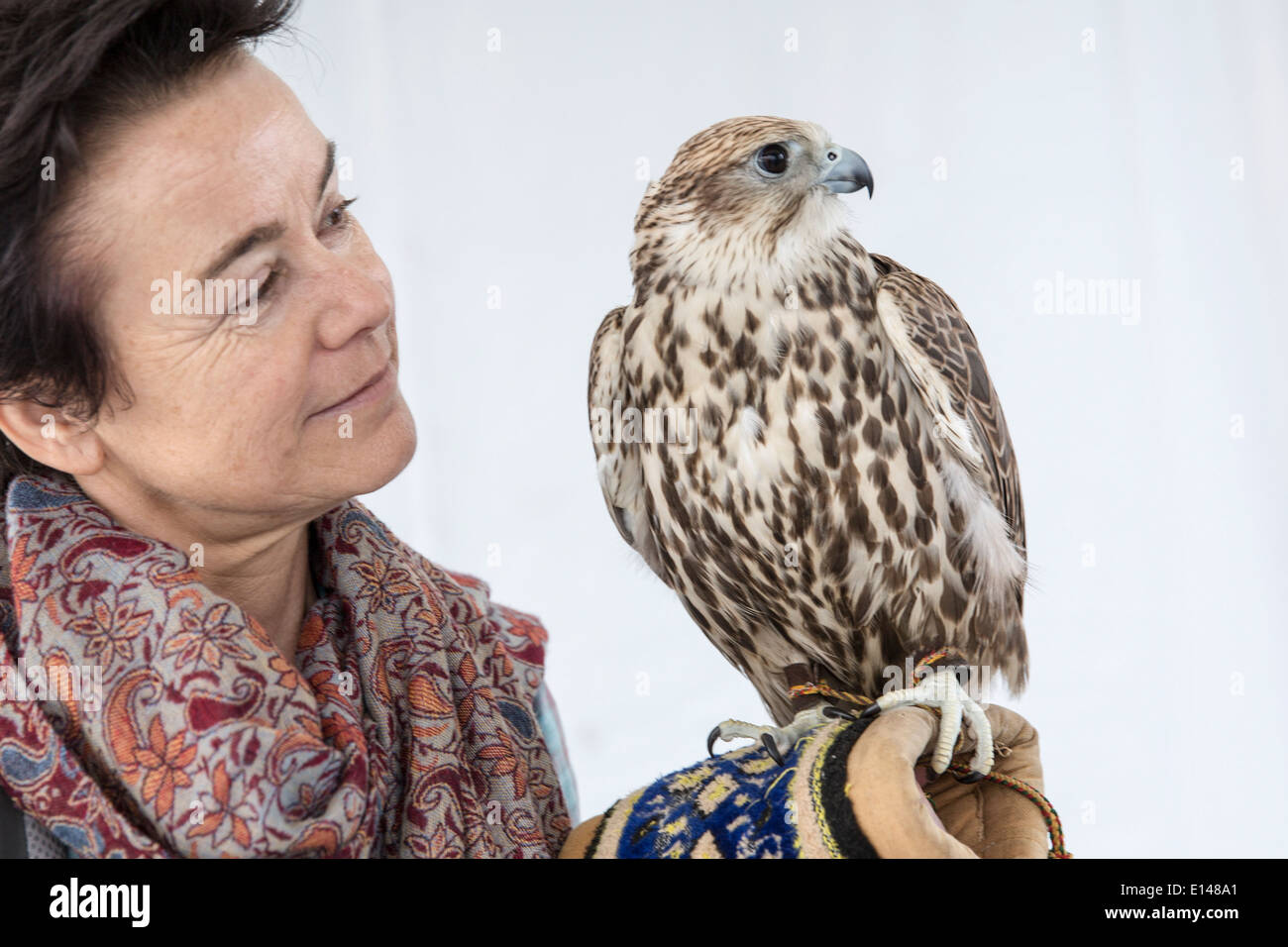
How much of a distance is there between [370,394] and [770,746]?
2.27ft

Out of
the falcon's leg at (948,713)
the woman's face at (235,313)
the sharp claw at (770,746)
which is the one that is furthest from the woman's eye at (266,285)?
the falcon's leg at (948,713)

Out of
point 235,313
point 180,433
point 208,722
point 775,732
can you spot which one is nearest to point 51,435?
point 180,433

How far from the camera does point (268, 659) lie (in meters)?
1.18

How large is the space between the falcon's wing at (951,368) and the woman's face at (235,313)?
76 centimetres

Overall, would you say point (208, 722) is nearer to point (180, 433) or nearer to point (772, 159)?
point (180, 433)

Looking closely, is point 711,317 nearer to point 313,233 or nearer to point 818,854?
point 313,233

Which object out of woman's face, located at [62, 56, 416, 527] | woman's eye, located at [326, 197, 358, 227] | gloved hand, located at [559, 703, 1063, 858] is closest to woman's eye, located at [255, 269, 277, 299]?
woman's face, located at [62, 56, 416, 527]

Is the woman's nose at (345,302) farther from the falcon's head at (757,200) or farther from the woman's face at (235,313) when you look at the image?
the falcon's head at (757,200)

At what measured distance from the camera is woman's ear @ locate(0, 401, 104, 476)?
3.88ft

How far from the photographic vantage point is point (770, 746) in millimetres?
1443

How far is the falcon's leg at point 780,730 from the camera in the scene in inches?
58.0

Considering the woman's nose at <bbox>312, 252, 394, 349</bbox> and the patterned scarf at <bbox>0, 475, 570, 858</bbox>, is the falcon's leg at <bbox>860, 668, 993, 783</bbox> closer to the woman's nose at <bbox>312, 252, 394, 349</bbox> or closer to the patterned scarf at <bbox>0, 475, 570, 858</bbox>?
the patterned scarf at <bbox>0, 475, 570, 858</bbox>

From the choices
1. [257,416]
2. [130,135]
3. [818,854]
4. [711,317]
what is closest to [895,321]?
[711,317]
